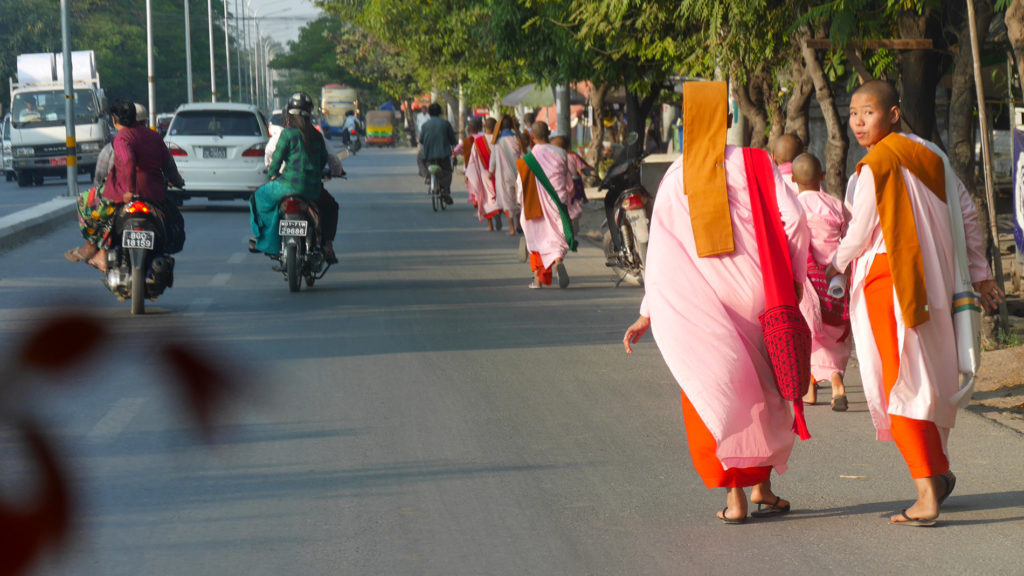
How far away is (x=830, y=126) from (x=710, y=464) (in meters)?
7.67

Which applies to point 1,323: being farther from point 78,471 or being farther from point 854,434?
point 854,434

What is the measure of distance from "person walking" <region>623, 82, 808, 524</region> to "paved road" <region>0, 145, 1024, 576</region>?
1.12ft

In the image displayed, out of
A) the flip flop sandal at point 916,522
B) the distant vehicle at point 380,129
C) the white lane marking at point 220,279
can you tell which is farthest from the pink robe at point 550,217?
the distant vehicle at point 380,129

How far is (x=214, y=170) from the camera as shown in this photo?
2247cm

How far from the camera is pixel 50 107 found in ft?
109

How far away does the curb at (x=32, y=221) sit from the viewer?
17.7 metres

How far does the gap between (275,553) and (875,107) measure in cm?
271

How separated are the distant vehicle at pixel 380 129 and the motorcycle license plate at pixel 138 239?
75266 millimetres

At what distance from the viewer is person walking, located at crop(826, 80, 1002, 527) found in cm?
500

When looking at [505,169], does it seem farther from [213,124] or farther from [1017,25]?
[1017,25]

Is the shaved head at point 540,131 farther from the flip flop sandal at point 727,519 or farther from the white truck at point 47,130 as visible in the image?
the white truck at point 47,130

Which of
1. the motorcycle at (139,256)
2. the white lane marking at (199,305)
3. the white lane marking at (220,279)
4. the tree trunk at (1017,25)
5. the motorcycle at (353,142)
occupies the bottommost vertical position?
the white lane marking at (199,305)

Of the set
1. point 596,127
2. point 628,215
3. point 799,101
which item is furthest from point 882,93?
point 596,127

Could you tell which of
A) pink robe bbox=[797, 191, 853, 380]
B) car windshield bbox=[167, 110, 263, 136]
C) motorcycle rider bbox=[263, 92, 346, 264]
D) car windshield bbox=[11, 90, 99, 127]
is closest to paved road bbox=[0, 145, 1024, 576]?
pink robe bbox=[797, 191, 853, 380]
